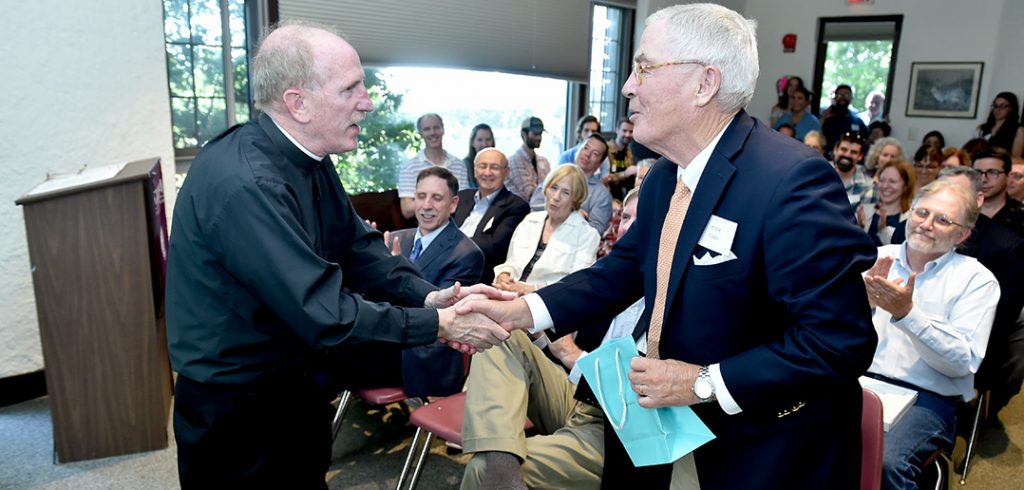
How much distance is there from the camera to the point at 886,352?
106 inches

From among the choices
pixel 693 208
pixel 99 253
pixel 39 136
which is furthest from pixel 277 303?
pixel 39 136

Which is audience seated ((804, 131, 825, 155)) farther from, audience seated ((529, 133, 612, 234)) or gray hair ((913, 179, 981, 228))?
gray hair ((913, 179, 981, 228))

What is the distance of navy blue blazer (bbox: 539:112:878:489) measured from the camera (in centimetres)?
131

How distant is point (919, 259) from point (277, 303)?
2418mm

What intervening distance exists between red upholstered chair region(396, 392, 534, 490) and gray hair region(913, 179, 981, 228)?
1834 mm

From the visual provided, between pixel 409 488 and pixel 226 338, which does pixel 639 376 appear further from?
pixel 409 488

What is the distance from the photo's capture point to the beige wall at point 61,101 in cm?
349

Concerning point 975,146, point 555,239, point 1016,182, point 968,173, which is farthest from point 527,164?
point 975,146

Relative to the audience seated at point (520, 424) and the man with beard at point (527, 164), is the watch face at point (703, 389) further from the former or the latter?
the man with beard at point (527, 164)

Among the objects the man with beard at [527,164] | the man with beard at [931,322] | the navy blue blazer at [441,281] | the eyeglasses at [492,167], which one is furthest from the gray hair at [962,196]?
the man with beard at [527,164]

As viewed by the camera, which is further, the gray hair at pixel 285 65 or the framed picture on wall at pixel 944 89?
the framed picture on wall at pixel 944 89

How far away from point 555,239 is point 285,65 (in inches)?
93.7

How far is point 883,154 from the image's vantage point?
567 centimetres

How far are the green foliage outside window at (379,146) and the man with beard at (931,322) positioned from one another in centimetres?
426
